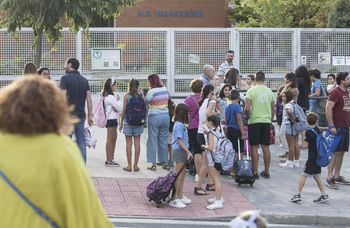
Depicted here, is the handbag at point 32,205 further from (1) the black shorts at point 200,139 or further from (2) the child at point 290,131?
(2) the child at point 290,131

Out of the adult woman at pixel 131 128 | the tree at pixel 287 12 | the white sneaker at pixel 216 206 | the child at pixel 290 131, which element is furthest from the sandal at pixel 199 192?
the tree at pixel 287 12

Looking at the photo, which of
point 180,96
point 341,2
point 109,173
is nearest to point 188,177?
point 109,173

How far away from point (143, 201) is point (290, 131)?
3.78m

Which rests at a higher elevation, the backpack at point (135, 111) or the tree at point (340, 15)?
the tree at point (340, 15)

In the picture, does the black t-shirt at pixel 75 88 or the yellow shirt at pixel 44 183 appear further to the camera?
the black t-shirt at pixel 75 88

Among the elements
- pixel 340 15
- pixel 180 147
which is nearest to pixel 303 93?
pixel 180 147

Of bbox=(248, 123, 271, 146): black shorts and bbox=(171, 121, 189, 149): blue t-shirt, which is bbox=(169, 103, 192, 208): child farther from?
bbox=(248, 123, 271, 146): black shorts

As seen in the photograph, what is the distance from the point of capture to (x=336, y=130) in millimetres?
9797

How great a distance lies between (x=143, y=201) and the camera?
8641mm

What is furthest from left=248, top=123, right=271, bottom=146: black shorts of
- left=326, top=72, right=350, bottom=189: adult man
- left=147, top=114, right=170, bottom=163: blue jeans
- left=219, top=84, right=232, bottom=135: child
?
left=147, top=114, right=170, bottom=163: blue jeans

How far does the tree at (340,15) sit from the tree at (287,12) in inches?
51.6

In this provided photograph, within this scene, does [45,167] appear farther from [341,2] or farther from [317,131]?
[341,2]

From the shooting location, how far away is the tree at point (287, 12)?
27.3m

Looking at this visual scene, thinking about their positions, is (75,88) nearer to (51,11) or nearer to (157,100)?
(157,100)
